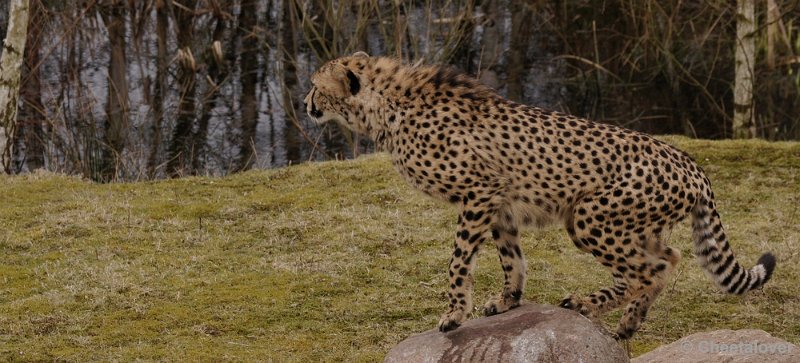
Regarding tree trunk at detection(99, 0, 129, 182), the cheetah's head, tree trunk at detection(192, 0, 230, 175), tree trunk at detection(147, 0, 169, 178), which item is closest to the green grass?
the cheetah's head

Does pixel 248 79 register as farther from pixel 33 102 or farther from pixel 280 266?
pixel 280 266

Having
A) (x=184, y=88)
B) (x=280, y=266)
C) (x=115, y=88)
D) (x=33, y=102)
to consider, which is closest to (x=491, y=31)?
(x=184, y=88)

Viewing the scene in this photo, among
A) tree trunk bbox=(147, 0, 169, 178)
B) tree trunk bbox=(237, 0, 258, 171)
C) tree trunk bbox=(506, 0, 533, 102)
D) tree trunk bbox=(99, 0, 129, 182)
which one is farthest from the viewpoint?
tree trunk bbox=(506, 0, 533, 102)

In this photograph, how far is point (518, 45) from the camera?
1950 centimetres

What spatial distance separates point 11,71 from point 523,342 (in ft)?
25.0

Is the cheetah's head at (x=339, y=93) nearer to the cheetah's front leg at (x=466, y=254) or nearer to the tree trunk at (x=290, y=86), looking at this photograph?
the cheetah's front leg at (x=466, y=254)

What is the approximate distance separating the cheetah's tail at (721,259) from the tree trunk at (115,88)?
8524 mm

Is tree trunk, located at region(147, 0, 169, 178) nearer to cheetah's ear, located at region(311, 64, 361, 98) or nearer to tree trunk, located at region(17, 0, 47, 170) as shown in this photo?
tree trunk, located at region(17, 0, 47, 170)

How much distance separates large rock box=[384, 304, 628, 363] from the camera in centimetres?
551

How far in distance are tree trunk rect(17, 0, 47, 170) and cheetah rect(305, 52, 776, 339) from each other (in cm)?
884

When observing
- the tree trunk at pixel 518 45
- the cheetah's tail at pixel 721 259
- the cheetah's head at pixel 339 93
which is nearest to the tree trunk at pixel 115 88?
the tree trunk at pixel 518 45

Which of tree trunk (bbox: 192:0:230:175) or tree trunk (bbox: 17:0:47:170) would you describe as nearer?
tree trunk (bbox: 17:0:47:170)

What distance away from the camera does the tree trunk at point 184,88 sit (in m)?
15.4

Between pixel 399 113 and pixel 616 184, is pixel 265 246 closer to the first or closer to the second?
pixel 399 113
